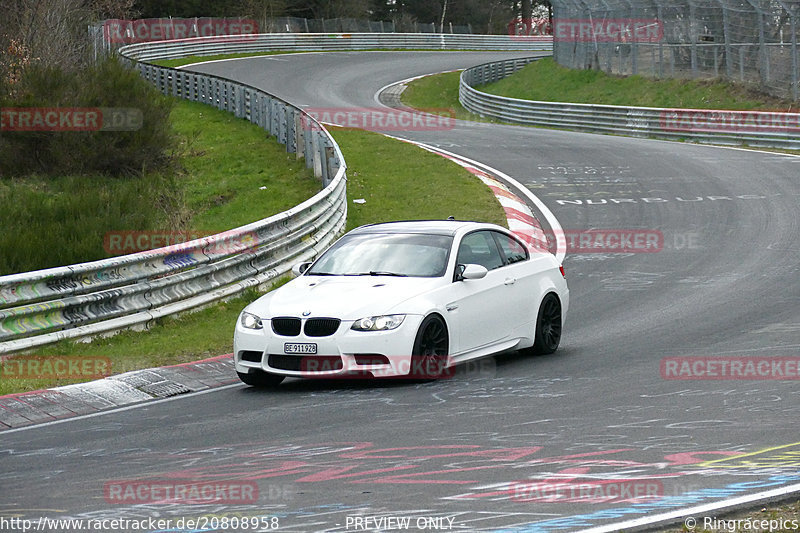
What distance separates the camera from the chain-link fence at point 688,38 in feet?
115

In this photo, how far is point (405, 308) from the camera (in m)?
10.3

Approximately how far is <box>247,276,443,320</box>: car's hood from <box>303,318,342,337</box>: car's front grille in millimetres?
47

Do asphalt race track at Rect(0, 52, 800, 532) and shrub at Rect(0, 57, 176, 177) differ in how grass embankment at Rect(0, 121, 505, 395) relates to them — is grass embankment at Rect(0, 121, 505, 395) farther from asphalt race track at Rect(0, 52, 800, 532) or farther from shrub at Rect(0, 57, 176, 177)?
asphalt race track at Rect(0, 52, 800, 532)

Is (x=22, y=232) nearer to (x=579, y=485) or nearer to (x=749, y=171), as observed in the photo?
(x=579, y=485)

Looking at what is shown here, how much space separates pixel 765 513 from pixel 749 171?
21.5m

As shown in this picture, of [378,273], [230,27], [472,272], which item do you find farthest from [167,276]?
[230,27]

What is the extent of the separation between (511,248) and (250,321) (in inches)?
121

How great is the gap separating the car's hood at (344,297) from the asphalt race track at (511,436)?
688 mm

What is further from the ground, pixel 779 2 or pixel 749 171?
pixel 779 2

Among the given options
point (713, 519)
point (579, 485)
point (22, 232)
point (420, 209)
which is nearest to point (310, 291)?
point (579, 485)

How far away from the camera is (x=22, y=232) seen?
1633 cm

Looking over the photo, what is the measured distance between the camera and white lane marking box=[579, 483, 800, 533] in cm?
571

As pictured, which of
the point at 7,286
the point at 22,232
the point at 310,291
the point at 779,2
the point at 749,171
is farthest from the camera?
the point at 779,2

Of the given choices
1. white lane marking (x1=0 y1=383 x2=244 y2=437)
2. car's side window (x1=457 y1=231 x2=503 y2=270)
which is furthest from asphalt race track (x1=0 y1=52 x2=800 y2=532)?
car's side window (x1=457 y1=231 x2=503 y2=270)
